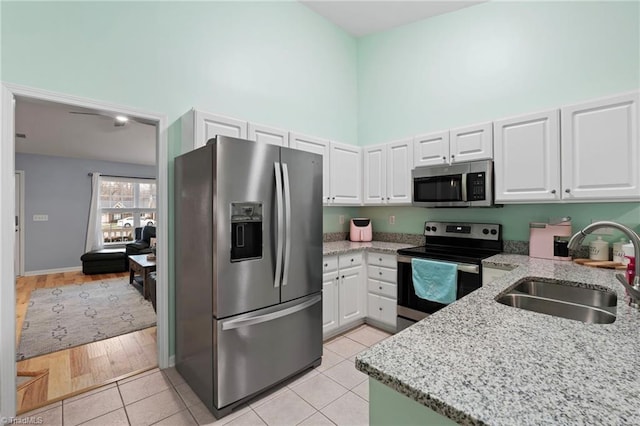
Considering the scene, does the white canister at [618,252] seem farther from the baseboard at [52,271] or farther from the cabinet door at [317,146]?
the baseboard at [52,271]

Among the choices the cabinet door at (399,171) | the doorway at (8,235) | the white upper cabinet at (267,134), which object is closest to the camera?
the doorway at (8,235)

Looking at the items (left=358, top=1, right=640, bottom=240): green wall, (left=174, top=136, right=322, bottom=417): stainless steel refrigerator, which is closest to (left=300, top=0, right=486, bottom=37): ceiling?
(left=358, top=1, right=640, bottom=240): green wall

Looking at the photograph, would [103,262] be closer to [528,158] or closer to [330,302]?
[330,302]

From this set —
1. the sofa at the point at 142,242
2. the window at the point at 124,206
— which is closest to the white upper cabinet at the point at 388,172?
the sofa at the point at 142,242

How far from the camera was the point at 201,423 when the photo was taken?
1.78 meters

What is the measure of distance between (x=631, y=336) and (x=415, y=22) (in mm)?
3780

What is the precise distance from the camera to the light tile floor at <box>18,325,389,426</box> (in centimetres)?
180

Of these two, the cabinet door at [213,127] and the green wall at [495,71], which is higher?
the green wall at [495,71]

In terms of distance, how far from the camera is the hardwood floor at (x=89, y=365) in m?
2.05

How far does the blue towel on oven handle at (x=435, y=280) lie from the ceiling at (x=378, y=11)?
2.82m

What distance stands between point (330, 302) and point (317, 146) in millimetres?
1665

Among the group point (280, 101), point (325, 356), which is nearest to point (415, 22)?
point (280, 101)

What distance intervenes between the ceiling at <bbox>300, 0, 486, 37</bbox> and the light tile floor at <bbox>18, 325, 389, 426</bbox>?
12.7 ft

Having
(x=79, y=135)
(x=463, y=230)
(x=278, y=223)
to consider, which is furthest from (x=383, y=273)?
(x=79, y=135)
